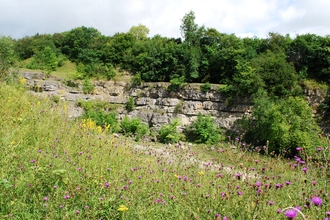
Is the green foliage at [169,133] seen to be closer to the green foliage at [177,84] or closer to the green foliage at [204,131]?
the green foliage at [204,131]

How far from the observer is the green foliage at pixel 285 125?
1278cm

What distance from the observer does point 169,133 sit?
16.3 meters

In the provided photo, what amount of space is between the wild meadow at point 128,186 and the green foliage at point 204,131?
12.3 m

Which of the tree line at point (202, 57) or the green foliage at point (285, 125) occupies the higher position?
the tree line at point (202, 57)

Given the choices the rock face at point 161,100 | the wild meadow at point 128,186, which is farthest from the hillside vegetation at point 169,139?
the rock face at point 161,100

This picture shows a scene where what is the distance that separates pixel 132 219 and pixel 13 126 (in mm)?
2643

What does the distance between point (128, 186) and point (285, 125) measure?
41.0 feet

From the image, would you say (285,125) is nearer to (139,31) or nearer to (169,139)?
(169,139)

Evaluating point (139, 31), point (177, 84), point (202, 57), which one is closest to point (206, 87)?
point (177, 84)

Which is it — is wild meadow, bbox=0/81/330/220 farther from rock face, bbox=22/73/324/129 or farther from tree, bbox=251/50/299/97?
rock face, bbox=22/73/324/129

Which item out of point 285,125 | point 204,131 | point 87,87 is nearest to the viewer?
point 285,125

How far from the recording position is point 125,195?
2.46 metres

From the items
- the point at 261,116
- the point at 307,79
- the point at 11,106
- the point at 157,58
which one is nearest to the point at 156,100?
the point at 157,58

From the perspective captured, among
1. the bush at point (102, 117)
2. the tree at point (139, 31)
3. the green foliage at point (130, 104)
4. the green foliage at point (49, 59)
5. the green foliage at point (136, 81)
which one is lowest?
the bush at point (102, 117)
